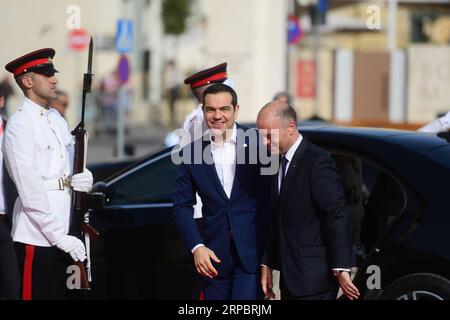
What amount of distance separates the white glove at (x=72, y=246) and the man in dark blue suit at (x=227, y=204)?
0.57 metres

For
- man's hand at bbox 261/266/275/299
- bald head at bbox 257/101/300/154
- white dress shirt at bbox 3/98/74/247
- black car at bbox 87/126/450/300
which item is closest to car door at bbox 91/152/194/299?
black car at bbox 87/126/450/300

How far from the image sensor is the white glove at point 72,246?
5.80 meters

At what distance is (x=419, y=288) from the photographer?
585cm

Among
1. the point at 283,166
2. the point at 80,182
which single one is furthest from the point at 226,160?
the point at 80,182

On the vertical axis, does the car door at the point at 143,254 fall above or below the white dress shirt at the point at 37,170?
below

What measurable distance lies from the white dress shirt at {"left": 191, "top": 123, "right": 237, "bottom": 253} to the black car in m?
0.91

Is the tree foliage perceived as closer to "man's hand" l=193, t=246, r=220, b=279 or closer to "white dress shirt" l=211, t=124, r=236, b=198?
"white dress shirt" l=211, t=124, r=236, b=198

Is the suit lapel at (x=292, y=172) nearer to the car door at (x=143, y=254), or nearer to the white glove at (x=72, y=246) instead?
the white glove at (x=72, y=246)

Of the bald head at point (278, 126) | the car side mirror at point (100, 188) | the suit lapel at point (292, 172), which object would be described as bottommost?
the car side mirror at point (100, 188)

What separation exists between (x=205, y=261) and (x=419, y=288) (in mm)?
1228

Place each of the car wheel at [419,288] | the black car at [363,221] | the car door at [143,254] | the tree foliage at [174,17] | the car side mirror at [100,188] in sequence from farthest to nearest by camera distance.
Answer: the tree foliage at [174,17] → the car side mirror at [100,188] → the car door at [143,254] → the black car at [363,221] → the car wheel at [419,288]

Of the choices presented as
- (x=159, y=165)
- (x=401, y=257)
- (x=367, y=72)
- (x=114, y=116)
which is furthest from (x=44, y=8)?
(x=401, y=257)

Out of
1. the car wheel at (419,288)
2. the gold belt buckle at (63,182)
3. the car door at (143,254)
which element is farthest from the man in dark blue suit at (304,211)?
the car door at (143,254)
